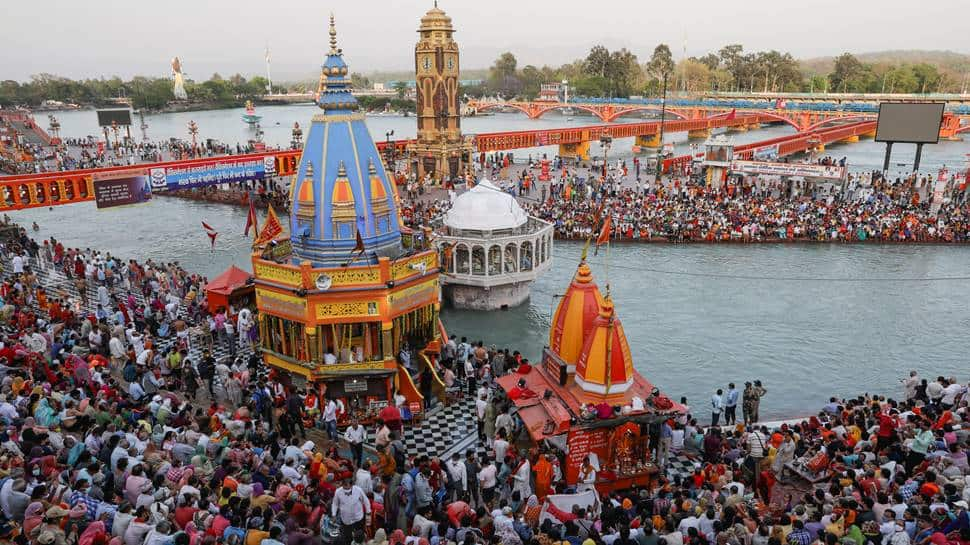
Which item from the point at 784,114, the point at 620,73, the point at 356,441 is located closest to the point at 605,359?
the point at 356,441

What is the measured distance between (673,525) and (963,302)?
64.3 ft

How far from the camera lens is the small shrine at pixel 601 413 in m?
10.3

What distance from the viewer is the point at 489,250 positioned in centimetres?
2086

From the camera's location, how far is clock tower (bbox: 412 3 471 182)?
41594mm

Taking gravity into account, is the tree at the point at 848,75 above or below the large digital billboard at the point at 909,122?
above

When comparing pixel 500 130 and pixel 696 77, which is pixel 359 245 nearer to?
pixel 500 130

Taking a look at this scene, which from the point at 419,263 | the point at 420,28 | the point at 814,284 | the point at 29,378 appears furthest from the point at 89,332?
the point at 420,28

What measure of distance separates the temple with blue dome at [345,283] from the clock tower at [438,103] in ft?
94.1

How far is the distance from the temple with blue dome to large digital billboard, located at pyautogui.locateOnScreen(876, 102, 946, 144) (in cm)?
3395

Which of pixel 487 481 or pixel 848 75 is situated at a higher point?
pixel 848 75

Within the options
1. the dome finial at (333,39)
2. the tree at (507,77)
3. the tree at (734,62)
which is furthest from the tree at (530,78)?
the dome finial at (333,39)

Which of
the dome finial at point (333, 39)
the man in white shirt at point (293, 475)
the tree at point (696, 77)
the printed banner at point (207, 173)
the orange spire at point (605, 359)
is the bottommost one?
the man in white shirt at point (293, 475)

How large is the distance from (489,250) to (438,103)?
24.9 metres

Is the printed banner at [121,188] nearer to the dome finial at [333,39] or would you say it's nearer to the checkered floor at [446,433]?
the checkered floor at [446,433]
